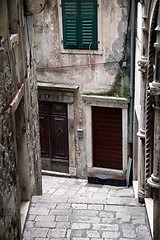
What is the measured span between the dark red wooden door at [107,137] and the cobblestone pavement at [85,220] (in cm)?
349

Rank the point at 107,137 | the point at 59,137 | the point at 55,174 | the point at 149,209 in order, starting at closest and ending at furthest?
the point at 149,209
the point at 107,137
the point at 59,137
the point at 55,174

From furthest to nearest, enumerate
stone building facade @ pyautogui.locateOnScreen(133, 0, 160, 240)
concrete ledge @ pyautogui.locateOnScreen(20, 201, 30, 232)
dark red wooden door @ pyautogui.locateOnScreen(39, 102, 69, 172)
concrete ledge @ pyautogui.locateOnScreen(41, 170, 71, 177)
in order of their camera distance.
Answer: concrete ledge @ pyautogui.locateOnScreen(41, 170, 71, 177) < dark red wooden door @ pyautogui.locateOnScreen(39, 102, 69, 172) < concrete ledge @ pyautogui.locateOnScreen(20, 201, 30, 232) < stone building facade @ pyautogui.locateOnScreen(133, 0, 160, 240)

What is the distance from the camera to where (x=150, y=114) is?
25.4 ft

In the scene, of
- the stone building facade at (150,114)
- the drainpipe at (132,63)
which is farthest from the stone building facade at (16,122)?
the drainpipe at (132,63)

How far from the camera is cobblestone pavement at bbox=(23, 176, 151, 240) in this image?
730 cm

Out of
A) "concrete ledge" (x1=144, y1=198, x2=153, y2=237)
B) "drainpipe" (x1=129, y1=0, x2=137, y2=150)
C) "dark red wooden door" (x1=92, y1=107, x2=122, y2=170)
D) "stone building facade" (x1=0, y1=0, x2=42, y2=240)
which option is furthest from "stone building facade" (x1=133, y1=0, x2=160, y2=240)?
"dark red wooden door" (x1=92, y1=107, x2=122, y2=170)

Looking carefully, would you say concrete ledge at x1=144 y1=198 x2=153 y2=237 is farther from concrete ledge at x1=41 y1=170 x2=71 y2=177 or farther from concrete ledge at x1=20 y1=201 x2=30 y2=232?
concrete ledge at x1=41 y1=170 x2=71 y2=177

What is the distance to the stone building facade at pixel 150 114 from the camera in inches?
259

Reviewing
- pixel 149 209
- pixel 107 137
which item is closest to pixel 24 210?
pixel 149 209

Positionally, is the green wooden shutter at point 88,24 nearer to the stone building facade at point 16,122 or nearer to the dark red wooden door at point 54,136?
the dark red wooden door at point 54,136

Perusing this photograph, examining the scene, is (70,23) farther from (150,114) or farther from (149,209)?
(149,209)

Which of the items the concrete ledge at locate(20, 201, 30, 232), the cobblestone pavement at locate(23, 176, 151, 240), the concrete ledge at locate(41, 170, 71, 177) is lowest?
the concrete ledge at locate(41, 170, 71, 177)

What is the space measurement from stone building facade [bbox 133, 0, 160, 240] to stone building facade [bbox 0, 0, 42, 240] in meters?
2.01

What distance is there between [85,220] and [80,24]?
17.8 feet
